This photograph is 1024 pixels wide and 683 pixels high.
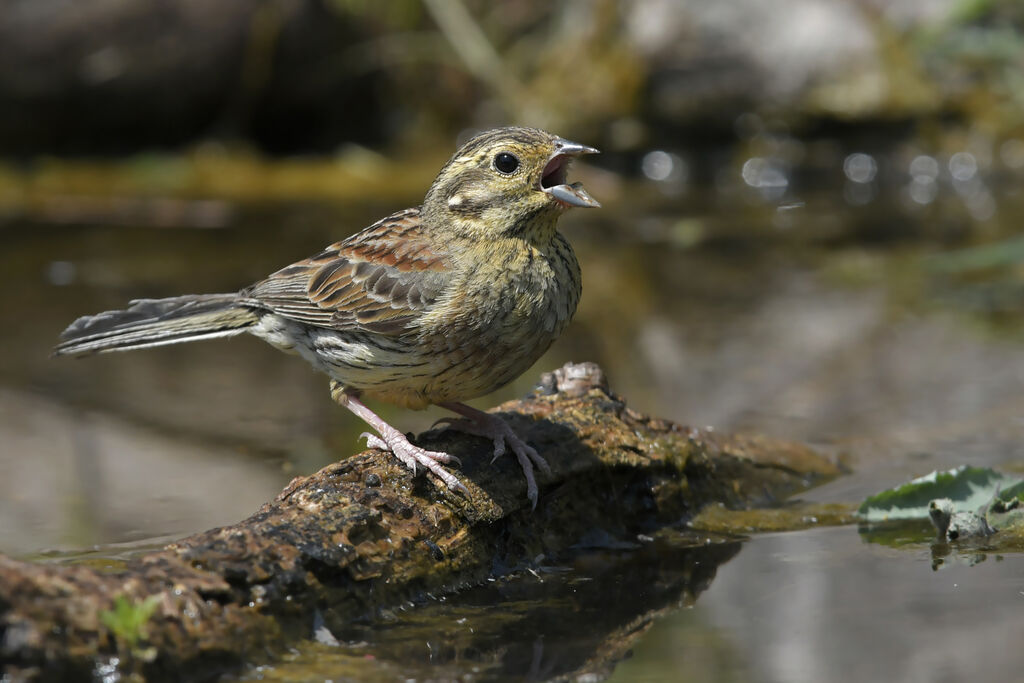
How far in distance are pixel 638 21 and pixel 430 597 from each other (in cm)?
921

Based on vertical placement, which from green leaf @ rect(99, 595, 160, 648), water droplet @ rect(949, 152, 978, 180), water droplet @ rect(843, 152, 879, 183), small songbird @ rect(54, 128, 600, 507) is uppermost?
water droplet @ rect(843, 152, 879, 183)

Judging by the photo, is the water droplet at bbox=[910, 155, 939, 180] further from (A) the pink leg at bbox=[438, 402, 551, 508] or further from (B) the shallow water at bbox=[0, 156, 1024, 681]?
(A) the pink leg at bbox=[438, 402, 551, 508]

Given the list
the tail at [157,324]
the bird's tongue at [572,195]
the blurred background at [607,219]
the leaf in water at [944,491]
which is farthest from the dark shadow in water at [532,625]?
the tail at [157,324]

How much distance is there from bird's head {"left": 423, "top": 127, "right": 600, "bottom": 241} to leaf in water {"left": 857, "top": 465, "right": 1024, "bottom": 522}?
144 centimetres

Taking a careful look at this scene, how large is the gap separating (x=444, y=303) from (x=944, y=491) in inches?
70.1

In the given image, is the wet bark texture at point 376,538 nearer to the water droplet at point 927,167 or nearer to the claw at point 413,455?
the claw at point 413,455

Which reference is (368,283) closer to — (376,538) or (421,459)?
(421,459)

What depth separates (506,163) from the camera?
14.7 feet

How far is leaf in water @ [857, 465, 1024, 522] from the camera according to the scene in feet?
14.3

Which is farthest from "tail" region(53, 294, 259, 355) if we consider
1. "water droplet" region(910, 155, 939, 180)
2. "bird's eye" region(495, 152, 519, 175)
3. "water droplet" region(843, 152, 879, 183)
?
"water droplet" region(910, 155, 939, 180)

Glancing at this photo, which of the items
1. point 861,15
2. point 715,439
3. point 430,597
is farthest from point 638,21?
point 430,597

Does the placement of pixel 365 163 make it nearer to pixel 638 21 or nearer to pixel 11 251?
pixel 638 21

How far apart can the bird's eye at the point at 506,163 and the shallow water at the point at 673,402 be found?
52.3 inches

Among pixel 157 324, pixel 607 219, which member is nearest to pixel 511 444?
pixel 157 324
